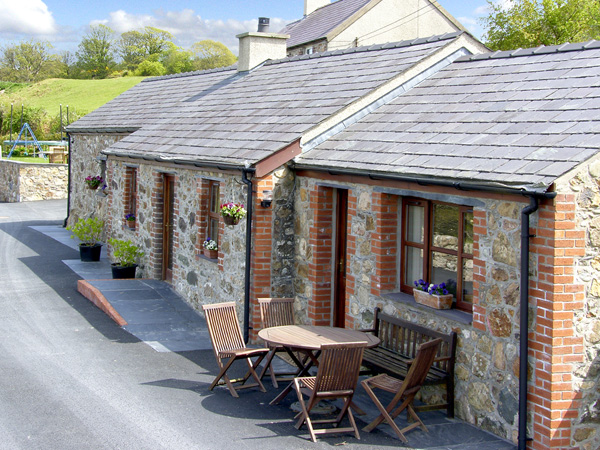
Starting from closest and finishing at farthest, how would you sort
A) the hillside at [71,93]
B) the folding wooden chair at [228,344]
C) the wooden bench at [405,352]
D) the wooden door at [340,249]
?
1. the wooden bench at [405,352]
2. the folding wooden chair at [228,344]
3. the wooden door at [340,249]
4. the hillside at [71,93]

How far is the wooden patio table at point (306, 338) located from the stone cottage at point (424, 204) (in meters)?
0.70

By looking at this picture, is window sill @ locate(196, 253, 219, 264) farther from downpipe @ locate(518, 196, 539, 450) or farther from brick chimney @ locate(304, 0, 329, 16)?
brick chimney @ locate(304, 0, 329, 16)

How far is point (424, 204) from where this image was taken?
8.08 metres

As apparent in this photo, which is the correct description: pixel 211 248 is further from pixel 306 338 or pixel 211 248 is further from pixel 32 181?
pixel 32 181

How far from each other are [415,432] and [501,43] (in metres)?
27.2

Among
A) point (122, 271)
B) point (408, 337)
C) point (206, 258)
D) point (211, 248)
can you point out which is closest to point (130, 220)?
point (122, 271)

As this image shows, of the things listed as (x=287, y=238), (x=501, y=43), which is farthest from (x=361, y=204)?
(x=501, y=43)

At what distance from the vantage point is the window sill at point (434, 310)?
23.8 ft

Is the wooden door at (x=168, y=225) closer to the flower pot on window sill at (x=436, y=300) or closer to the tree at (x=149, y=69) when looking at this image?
the flower pot on window sill at (x=436, y=300)

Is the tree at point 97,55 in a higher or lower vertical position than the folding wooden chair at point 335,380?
higher

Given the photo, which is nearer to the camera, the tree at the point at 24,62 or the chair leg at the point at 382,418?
the chair leg at the point at 382,418

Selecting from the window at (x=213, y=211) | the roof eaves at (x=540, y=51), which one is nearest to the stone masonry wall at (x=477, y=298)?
the roof eaves at (x=540, y=51)

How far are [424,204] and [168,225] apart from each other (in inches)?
288

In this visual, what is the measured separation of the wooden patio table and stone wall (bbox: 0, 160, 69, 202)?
24.6 metres
